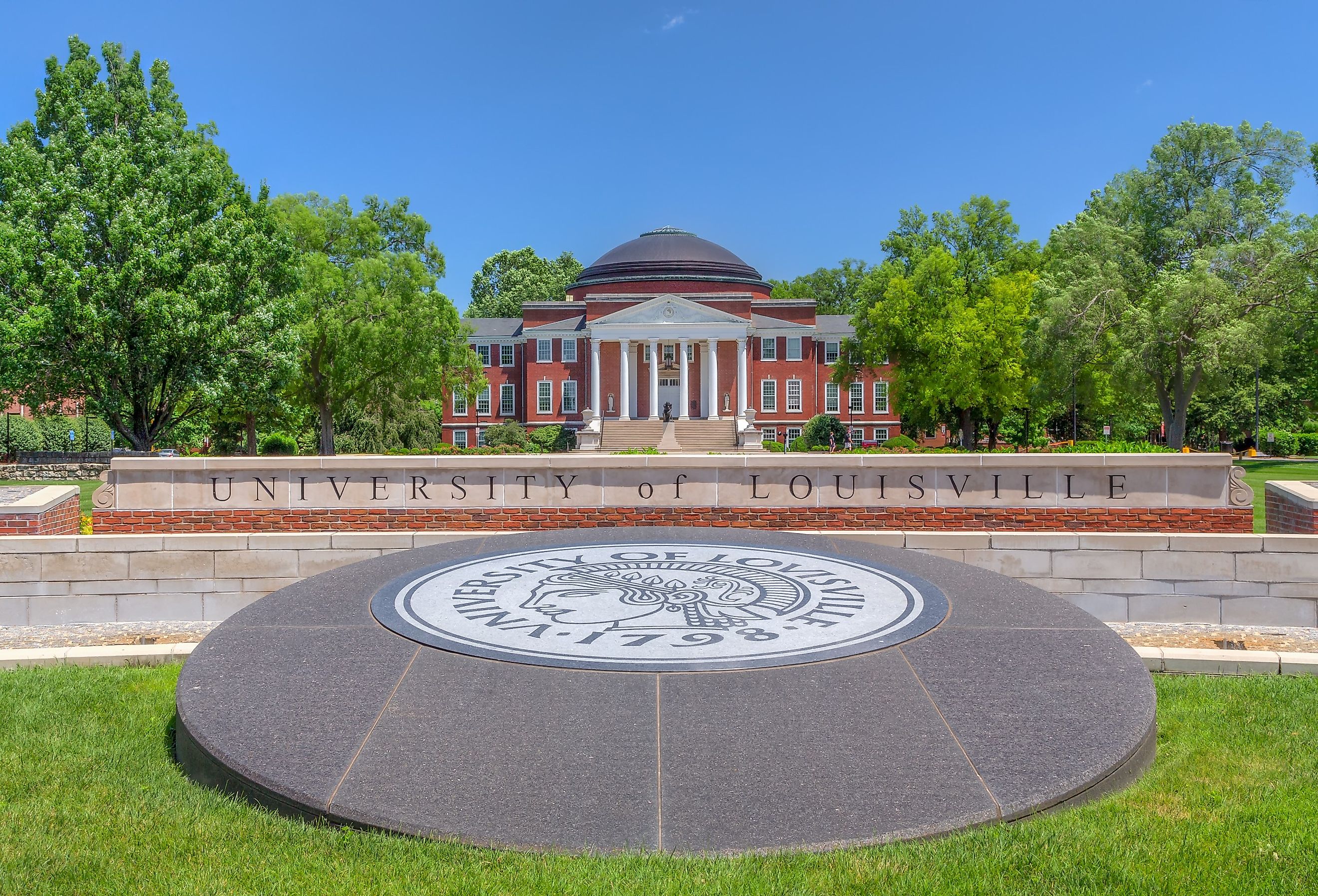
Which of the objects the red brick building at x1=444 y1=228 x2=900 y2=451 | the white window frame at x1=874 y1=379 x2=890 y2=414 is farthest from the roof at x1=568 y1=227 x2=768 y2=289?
the white window frame at x1=874 y1=379 x2=890 y2=414

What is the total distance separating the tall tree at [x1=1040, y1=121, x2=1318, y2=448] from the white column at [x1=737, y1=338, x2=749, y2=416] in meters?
22.7

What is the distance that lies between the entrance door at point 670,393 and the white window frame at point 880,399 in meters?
13.2

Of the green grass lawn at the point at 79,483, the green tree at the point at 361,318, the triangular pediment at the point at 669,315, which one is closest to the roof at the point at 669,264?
the triangular pediment at the point at 669,315

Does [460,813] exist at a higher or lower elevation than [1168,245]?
lower

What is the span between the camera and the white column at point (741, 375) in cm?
5856

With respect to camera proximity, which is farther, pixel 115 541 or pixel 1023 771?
pixel 115 541

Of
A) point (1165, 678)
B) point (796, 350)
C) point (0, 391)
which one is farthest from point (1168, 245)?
point (0, 391)

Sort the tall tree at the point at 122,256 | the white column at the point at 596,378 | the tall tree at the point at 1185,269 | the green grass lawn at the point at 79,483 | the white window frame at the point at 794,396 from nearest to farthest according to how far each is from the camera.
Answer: the green grass lawn at the point at 79,483
the tall tree at the point at 122,256
the tall tree at the point at 1185,269
the white column at the point at 596,378
the white window frame at the point at 794,396

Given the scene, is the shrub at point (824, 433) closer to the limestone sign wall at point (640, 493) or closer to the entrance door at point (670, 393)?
the entrance door at point (670, 393)

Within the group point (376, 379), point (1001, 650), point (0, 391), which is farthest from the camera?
point (376, 379)

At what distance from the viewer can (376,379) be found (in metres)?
36.2

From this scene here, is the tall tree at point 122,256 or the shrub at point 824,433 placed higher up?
the tall tree at point 122,256

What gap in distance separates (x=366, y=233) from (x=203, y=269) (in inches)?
513

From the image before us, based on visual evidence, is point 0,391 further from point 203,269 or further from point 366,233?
point 366,233
